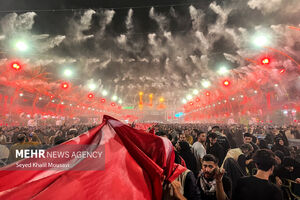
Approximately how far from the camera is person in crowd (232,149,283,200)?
2799 millimetres

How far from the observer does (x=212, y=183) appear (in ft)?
10.9

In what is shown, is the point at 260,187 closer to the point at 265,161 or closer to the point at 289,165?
the point at 265,161

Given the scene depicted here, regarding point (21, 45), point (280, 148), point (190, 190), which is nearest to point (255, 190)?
point (190, 190)

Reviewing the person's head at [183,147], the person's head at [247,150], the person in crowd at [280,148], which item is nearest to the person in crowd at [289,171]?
the person's head at [247,150]

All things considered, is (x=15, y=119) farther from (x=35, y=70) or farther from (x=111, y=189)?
(x=111, y=189)

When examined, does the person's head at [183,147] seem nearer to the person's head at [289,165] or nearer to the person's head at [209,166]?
the person's head at [209,166]

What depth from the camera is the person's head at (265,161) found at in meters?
3.14

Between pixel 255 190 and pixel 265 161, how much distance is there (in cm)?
60

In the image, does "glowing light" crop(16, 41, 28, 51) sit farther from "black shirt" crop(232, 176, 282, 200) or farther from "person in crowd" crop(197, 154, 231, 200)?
"black shirt" crop(232, 176, 282, 200)

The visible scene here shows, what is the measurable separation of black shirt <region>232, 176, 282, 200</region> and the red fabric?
3.40 feet

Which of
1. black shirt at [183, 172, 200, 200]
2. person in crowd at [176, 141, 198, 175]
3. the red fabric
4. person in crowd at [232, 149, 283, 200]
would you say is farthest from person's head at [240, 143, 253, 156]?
the red fabric

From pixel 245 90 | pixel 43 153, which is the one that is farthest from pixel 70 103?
pixel 43 153

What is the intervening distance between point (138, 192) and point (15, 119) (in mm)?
59406

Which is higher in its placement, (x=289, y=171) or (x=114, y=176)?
(x=114, y=176)
